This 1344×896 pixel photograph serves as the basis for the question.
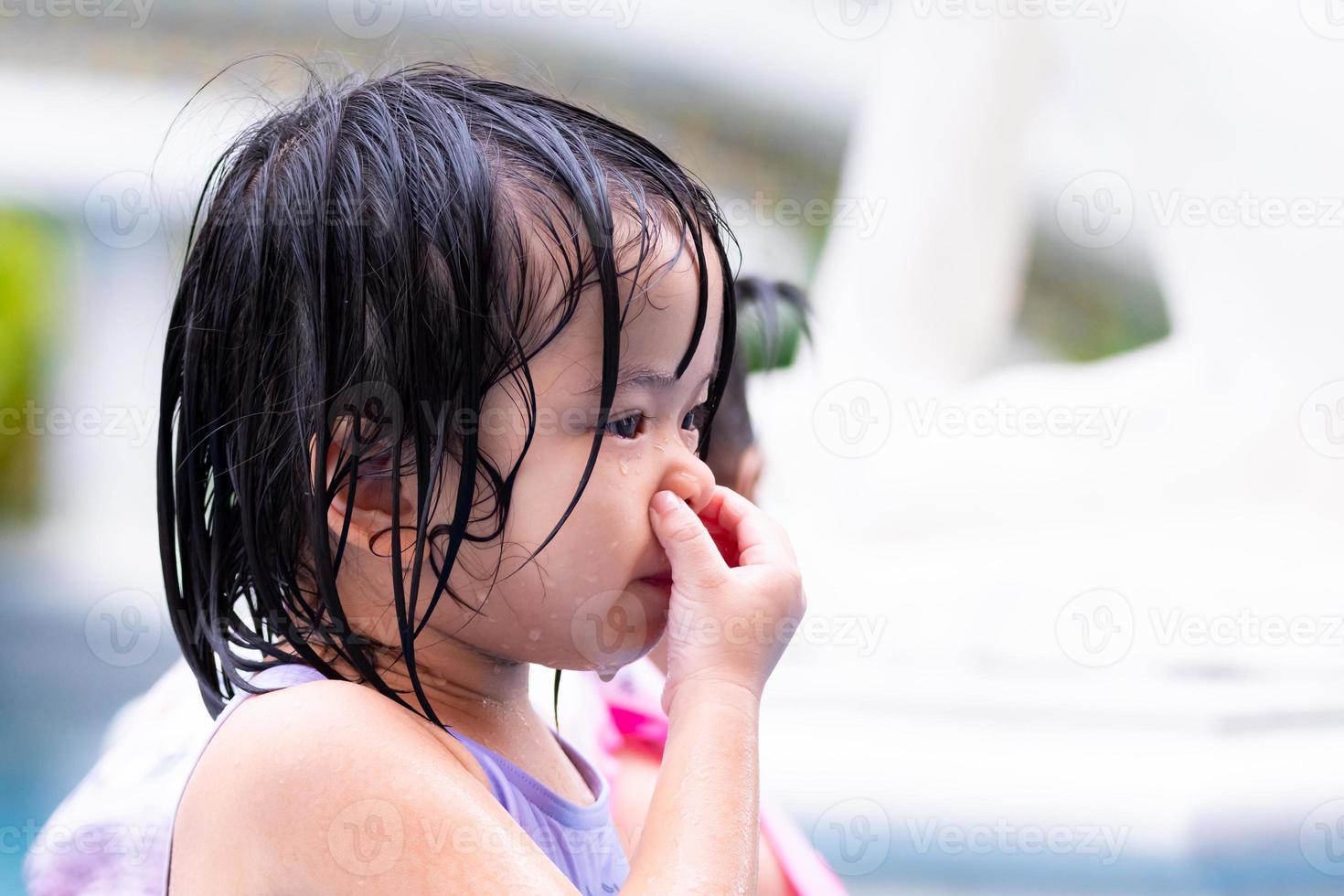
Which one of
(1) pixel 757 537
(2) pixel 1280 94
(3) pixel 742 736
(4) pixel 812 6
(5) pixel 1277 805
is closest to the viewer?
(3) pixel 742 736

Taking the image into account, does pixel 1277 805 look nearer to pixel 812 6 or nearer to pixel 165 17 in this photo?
pixel 812 6

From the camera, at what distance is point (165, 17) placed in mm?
3359

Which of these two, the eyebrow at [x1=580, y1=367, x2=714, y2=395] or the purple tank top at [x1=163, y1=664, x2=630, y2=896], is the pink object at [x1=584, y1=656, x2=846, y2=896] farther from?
the eyebrow at [x1=580, y1=367, x2=714, y2=395]

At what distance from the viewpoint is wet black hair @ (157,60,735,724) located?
671mm

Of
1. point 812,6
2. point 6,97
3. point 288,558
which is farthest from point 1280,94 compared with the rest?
point 6,97

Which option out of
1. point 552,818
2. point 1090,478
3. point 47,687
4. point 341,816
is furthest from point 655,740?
point 47,687

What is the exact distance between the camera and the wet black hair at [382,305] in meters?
0.67

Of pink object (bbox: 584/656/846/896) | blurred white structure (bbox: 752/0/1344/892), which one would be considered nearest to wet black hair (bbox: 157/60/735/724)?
pink object (bbox: 584/656/846/896)

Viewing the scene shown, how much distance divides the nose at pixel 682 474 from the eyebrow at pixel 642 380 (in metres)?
0.04

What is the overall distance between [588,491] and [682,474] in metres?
0.07

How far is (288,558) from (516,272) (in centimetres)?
24

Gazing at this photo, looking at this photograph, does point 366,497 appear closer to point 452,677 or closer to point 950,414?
point 452,677

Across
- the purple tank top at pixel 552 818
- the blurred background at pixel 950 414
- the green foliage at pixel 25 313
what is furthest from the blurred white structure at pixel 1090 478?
the green foliage at pixel 25 313

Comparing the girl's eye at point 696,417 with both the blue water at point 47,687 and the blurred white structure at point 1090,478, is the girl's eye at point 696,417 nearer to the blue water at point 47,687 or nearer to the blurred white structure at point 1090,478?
the blurred white structure at point 1090,478
